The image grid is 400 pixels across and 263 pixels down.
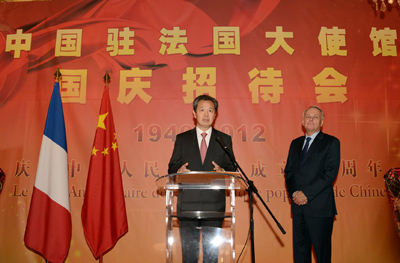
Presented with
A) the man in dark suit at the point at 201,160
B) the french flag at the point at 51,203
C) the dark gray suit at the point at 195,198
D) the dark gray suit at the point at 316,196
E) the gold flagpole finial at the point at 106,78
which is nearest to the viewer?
the dark gray suit at the point at 195,198

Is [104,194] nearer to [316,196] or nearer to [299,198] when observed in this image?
[299,198]

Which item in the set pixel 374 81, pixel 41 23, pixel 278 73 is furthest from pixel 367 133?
pixel 41 23

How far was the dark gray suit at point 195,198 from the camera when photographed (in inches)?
73.1

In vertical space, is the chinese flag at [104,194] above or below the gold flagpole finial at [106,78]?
below

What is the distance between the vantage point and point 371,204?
3756 mm

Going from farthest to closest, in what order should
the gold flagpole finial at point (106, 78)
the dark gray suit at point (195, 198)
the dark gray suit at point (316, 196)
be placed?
the gold flagpole finial at point (106, 78) → the dark gray suit at point (316, 196) → the dark gray suit at point (195, 198)

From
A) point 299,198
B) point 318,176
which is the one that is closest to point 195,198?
point 299,198

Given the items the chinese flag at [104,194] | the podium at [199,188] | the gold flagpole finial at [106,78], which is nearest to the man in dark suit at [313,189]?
the podium at [199,188]

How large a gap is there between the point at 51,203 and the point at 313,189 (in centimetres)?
232

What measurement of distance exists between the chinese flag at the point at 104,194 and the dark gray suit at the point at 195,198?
915mm

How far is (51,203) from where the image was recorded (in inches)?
132

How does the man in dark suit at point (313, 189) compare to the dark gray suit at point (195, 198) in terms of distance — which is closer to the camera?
the dark gray suit at point (195, 198)

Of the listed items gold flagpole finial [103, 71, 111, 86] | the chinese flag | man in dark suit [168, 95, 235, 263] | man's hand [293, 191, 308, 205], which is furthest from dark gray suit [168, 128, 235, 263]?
gold flagpole finial [103, 71, 111, 86]

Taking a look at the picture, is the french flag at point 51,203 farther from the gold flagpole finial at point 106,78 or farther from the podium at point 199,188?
the podium at point 199,188
